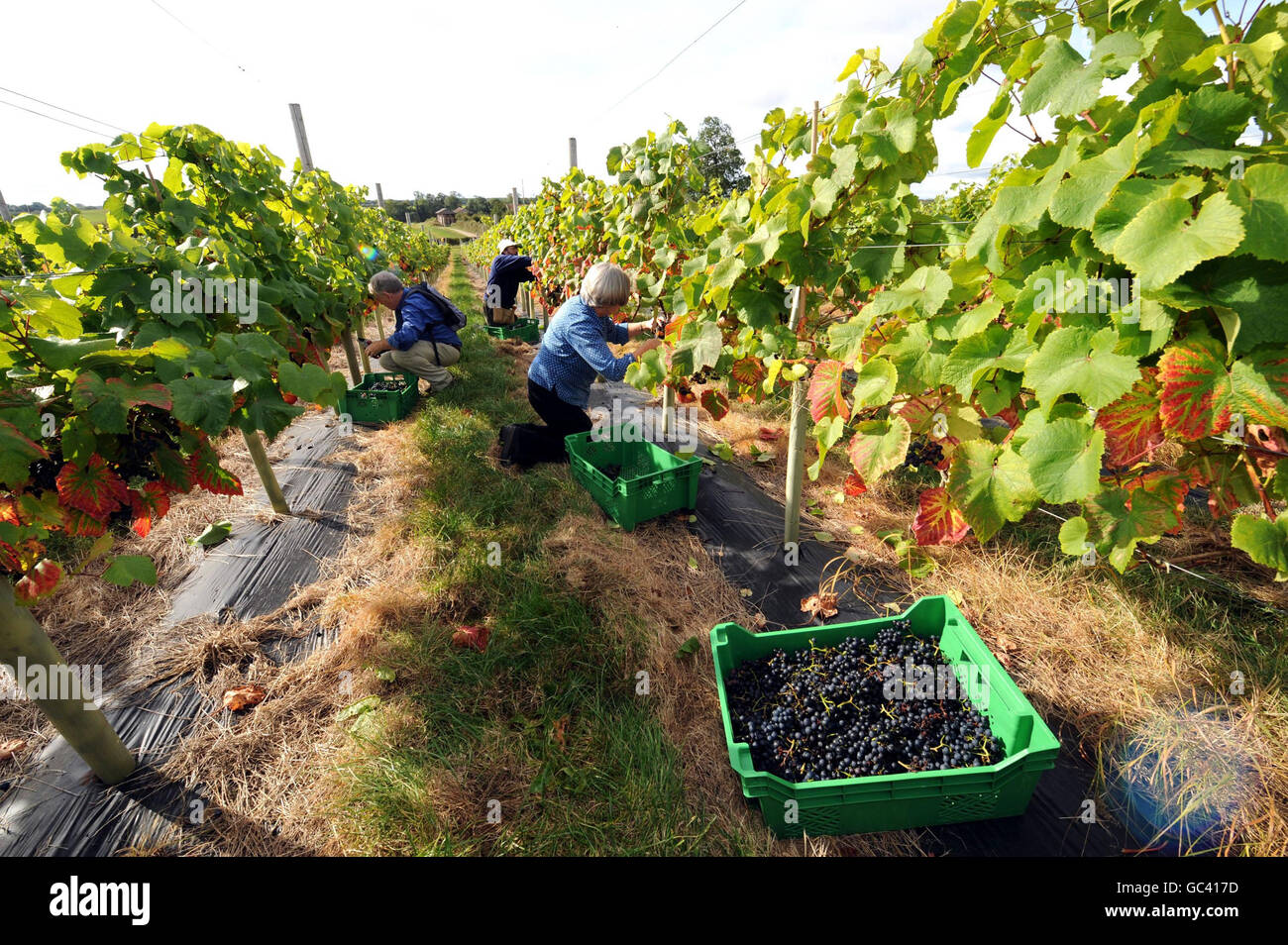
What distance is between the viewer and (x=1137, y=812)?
1.78m

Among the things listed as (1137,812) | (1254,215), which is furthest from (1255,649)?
(1254,215)

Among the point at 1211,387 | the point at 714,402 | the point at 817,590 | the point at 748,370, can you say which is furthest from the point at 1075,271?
the point at 817,590

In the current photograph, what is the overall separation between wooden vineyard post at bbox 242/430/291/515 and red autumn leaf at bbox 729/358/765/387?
3.01 m

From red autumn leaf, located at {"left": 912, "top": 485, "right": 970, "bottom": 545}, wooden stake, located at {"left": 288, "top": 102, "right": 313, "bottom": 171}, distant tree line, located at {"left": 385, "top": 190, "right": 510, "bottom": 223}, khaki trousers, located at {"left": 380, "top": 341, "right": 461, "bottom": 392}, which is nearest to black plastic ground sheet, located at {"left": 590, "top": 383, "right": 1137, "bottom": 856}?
red autumn leaf, located at {"left": 912, "top": 485, "right": 970, "bottom": 545}

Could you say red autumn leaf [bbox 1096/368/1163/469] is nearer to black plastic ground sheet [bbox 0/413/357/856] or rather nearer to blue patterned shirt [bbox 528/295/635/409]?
blue patterned shirt [bbox 528/295/635/409]

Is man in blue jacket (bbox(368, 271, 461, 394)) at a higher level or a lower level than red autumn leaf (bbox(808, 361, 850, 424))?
higher

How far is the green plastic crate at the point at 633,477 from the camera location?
10.6ft

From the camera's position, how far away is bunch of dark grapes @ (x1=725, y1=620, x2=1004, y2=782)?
1793 millimetres

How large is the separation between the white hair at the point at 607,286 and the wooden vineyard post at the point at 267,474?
7.75ft

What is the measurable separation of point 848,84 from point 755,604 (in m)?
2.40

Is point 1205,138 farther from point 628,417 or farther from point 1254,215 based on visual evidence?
point 628,417

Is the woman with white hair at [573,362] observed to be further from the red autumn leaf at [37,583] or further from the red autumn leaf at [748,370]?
the red autumn leaf at [37,583]

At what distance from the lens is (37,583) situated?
1488 mm

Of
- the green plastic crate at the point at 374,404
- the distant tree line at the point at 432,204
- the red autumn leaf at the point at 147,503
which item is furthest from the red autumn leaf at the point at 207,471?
the distant tree line at the point at 432,204
